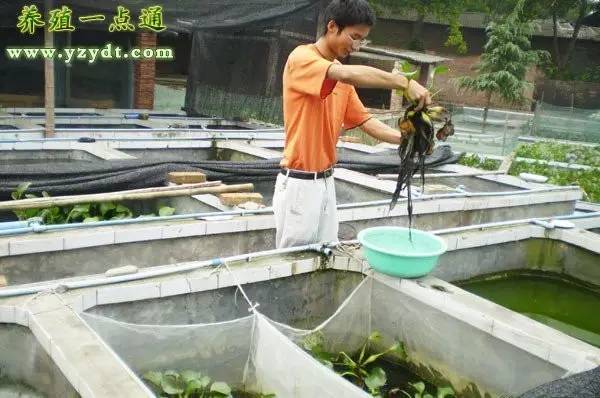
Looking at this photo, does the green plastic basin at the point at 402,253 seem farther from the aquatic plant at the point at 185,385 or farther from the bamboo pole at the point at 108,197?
the bamboo pole at the point at 108,197

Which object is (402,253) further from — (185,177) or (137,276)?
(185,177)

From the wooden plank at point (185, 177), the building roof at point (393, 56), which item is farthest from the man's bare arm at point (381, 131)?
the building roof at point (393, 56)

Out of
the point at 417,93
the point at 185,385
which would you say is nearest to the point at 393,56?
the point at 417,93

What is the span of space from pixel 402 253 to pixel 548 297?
9.45ft

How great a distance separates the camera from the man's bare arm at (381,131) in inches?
152

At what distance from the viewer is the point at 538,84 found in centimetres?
2502

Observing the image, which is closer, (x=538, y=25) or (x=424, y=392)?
(x=424, y=392)

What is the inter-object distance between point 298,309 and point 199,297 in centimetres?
79

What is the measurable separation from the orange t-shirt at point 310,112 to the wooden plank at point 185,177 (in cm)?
235

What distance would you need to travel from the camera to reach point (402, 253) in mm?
3824

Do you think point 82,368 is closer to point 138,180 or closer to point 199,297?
point 199,297

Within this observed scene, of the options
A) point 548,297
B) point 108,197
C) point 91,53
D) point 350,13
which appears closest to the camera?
point 350,13

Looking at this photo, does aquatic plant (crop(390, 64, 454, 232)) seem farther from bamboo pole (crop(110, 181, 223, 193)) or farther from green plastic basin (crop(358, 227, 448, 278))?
bamboo pole (crop(110, 181, 223, 193))

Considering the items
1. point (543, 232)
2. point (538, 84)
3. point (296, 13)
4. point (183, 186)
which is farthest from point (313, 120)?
point (538, 84)
